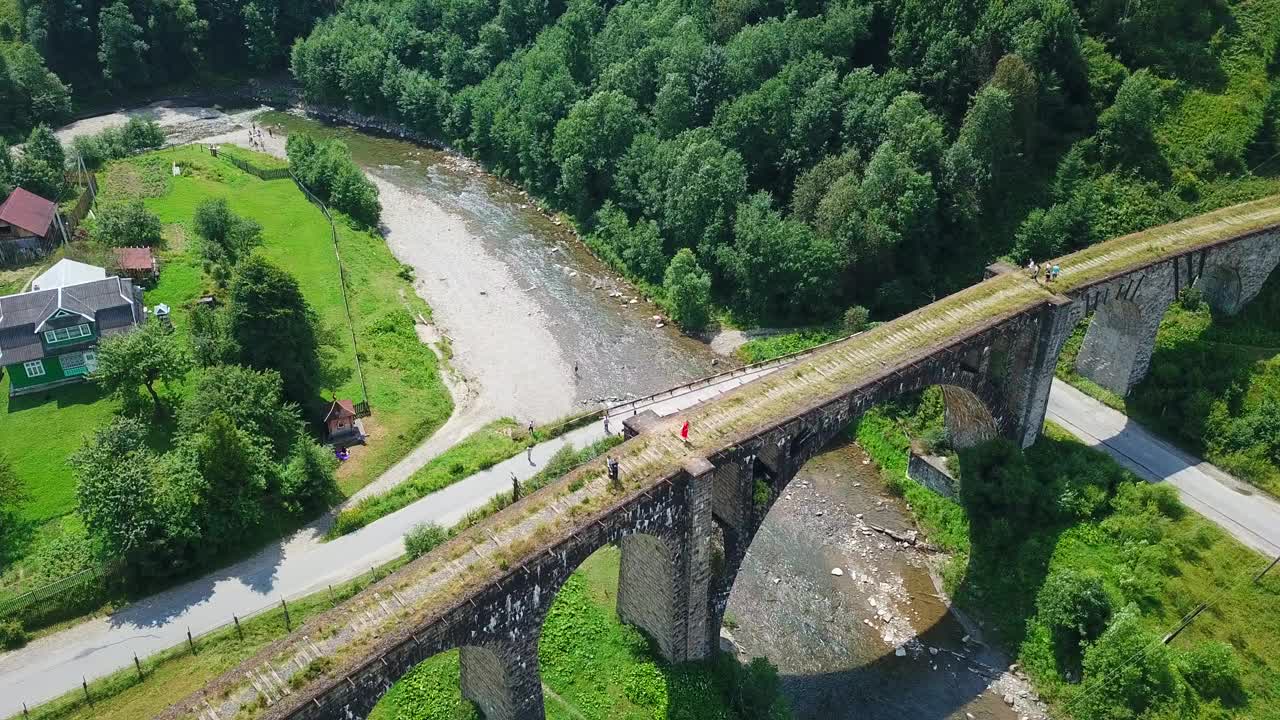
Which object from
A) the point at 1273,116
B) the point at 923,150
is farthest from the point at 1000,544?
the point at 1273,116

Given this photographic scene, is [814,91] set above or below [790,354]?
above

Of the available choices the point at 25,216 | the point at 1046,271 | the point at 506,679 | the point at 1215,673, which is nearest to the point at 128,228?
the point at 25,216

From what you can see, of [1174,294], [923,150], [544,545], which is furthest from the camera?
[923,150]

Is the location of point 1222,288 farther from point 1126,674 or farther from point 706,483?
point 706,483

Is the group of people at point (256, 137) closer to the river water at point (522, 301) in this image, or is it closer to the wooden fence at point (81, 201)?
the river water at point (522, 301)

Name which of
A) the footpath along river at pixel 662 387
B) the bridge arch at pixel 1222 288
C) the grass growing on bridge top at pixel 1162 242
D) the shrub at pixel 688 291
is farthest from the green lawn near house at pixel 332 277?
the bridge arch at pixel 1222 288

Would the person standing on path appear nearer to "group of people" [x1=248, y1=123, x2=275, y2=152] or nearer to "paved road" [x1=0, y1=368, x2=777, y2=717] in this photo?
"paved road" [x1=0, y1=368, x2=777, y2=717]

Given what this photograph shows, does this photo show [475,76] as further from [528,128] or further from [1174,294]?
[1174,294]

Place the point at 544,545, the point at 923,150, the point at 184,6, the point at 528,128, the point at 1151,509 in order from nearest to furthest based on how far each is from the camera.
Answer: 1. the point at 544,545
2. the point at 1151,509
3. the point at 923,150
4. the point at 528,128
5. the point at 184,6
